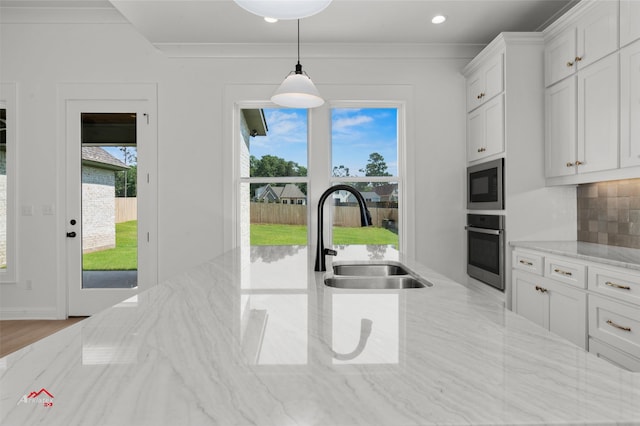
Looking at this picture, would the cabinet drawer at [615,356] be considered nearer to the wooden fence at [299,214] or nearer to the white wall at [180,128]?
the white wall at [180,128]

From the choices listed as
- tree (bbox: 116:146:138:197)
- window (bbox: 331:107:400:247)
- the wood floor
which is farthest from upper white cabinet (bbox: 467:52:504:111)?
the wood floor

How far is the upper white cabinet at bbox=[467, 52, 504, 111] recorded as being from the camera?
3047mm

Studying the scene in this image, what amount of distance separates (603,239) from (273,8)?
113 inches

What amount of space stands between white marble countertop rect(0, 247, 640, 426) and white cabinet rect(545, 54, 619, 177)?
215 centimetres

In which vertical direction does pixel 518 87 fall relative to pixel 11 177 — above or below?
above

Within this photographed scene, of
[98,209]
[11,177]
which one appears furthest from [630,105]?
[11,177]

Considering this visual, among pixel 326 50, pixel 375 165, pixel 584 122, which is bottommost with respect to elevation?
pixel 375 165

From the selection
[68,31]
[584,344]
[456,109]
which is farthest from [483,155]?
[68,31]

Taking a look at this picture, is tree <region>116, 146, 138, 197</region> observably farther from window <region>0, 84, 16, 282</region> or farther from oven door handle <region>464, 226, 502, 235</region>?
oven door handle <region>464, 226, 502, 235</region>

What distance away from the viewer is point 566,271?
2.29 metres

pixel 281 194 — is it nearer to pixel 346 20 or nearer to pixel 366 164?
pixel 366 164

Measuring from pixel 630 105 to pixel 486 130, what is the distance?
120 centimetres

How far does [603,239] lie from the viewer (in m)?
2.74

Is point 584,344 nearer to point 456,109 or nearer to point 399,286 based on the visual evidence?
point 399,286
